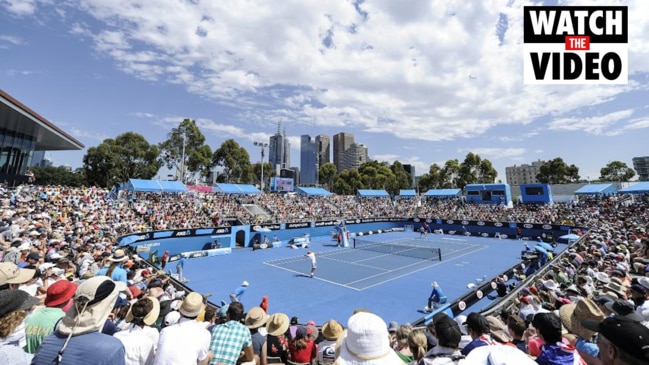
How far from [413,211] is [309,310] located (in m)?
43.0

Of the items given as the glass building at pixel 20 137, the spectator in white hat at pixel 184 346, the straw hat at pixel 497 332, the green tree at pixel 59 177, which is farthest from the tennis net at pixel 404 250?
the green tree at pixel 59 177

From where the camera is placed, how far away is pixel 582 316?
12.2 ft

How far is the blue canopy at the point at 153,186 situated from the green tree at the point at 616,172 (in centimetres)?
11322

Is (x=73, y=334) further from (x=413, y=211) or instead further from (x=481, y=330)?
(x=413, y=211)

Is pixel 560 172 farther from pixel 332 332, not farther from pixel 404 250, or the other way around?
pixel 332 332

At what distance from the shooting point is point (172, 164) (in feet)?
186

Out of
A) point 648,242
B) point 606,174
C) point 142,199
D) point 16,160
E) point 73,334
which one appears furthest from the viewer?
point 606,174

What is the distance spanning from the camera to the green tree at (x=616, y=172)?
3440 inches

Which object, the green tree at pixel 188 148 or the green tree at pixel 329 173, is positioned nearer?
the green tree at pixel 188 148

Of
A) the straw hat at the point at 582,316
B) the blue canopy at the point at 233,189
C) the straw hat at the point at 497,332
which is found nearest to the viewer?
the straw hat at the point at 582,316

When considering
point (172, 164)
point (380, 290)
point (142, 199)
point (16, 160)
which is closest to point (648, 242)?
point (380, 290)

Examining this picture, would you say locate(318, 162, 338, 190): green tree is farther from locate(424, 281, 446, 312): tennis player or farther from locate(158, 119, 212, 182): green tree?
locate(424, 281, 446, 312): tennis player

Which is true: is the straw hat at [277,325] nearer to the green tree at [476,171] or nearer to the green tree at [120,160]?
the green tree at [120,160]

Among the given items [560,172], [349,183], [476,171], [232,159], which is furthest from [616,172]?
[232,159]
